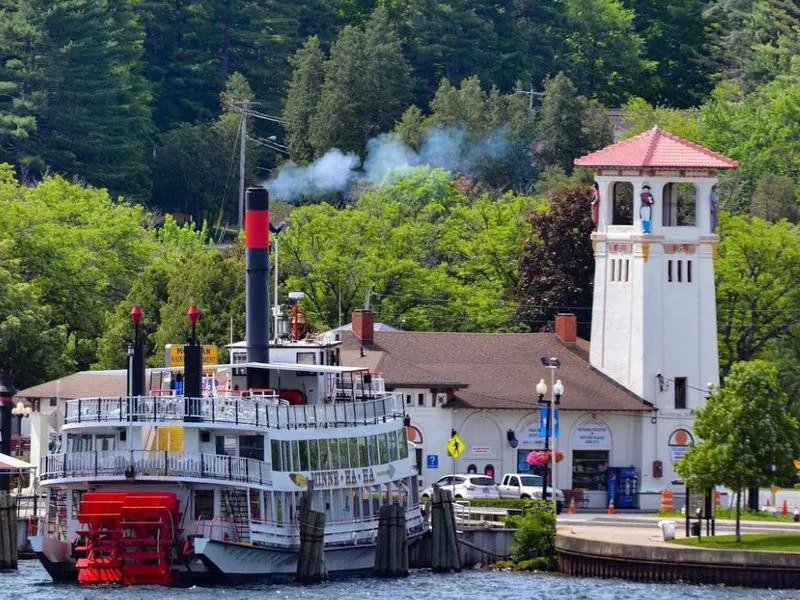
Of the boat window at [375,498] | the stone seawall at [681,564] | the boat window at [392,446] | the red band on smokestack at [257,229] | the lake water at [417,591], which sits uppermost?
the red band on smokestack at [257,229]

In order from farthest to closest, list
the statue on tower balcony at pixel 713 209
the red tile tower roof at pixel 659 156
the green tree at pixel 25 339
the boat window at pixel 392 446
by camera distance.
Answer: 1. the green tree at pixel 25 339
2. the statue on tower balcony at pixel 713 209
3. the red tile tower roof at pixel 659 156
4. the boat window at pixel 392 446

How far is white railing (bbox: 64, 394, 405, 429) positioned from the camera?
103 m

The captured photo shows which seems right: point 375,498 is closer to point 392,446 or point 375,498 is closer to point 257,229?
point 392,446

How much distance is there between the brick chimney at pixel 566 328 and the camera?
141 m

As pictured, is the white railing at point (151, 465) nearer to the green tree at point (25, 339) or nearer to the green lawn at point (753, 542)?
the green lawn at point (753, 542)

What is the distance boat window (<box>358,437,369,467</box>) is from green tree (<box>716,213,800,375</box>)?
4837cm

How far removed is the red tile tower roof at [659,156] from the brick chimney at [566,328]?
6924 millimetres

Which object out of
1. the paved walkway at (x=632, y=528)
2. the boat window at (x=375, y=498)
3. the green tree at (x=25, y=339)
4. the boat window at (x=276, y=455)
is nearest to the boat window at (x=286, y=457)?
the boat window at (x=276, y=455)

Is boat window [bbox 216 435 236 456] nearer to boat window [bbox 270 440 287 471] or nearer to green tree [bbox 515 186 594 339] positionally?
boat window [bbox 270 440 287 471]

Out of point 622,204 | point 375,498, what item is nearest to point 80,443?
point 375,498

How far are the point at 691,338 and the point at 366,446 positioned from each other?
28172 millimetres

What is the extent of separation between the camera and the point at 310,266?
15950 cm

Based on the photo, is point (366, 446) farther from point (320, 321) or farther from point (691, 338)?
point (320, 321)

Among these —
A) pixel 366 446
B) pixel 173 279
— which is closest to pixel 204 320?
pixel 173 279
